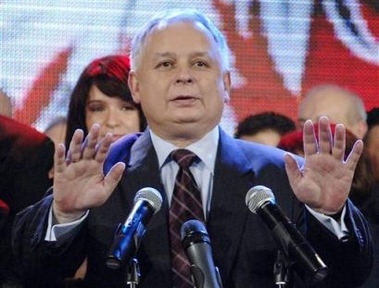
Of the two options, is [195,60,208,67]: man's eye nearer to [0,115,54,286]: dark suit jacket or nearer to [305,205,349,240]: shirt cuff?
[305,205,349,240]: shirt cuff

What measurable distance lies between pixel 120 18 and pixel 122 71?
0.31m

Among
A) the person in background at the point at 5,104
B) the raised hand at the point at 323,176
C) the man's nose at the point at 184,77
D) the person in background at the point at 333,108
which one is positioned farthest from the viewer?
the person in background at the point at 333,108

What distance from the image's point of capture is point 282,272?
2045 millimetres

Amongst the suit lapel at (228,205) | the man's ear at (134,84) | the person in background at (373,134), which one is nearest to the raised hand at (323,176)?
A: the suit lapel at (228,205)

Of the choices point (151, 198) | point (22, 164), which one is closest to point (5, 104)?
point (22, 164)

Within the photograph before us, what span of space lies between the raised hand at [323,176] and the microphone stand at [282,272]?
28cm

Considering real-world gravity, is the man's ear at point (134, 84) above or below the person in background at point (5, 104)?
above

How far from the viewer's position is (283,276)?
80.4 inches

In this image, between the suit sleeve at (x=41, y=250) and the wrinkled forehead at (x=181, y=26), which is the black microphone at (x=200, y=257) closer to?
the suit sleeve at (x=41, y=250)

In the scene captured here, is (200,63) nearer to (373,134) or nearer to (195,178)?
(195,178)

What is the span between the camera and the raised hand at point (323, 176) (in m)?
2.29

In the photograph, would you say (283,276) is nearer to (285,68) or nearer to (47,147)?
(47,147)

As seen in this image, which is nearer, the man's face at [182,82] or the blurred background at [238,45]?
the man's face at [182,82]

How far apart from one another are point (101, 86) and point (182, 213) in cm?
90
